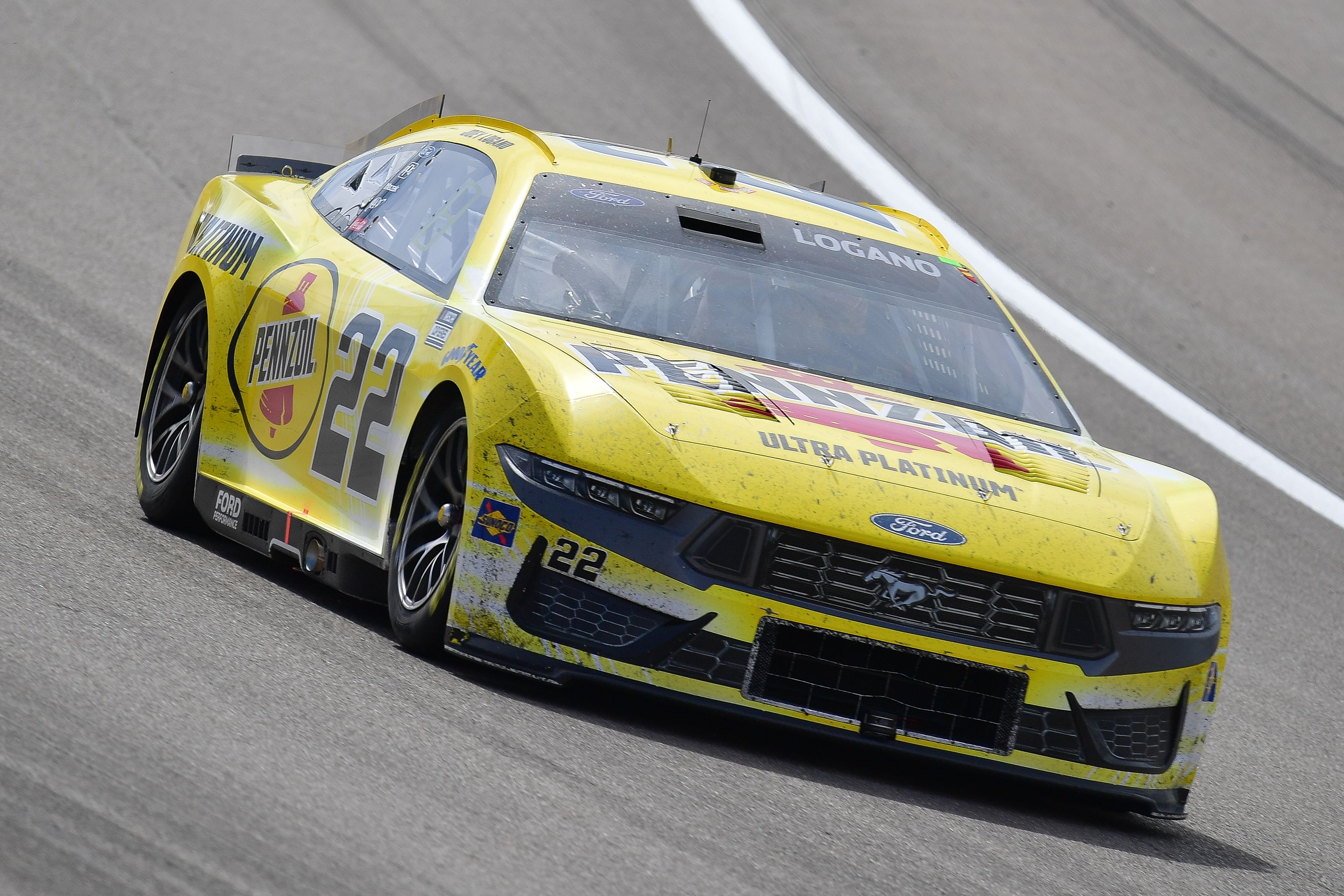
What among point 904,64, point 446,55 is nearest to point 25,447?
point 446,55

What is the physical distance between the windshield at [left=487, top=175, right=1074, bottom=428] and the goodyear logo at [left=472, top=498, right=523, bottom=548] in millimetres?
858

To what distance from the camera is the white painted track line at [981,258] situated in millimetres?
11625

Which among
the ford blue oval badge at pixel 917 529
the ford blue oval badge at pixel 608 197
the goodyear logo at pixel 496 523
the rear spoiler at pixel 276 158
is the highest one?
the rear spoiler at pixel 276 158

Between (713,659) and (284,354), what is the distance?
224cm

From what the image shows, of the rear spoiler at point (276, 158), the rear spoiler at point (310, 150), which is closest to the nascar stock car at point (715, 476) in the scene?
the rear spoiler at point (310, 150)

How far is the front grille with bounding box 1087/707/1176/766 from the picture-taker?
17.1 ft

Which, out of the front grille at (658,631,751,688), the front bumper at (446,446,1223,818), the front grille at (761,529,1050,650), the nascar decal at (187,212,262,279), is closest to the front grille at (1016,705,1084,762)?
the front bumper at (446,446,1223,818)

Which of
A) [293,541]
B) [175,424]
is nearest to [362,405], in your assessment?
[293,541]

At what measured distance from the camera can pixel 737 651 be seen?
16.4 ft

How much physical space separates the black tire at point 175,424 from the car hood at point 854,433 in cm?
187

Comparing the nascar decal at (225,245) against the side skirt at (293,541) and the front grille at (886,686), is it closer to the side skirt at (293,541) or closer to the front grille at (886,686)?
the side skirt at (293,541)

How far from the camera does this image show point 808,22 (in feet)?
61.8

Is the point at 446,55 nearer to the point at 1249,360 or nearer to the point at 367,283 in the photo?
the point at 1249,360

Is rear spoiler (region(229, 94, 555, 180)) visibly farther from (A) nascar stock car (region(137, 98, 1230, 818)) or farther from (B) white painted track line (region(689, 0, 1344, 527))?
(B) white painted track line (region(689, 0, 1344, 527))
